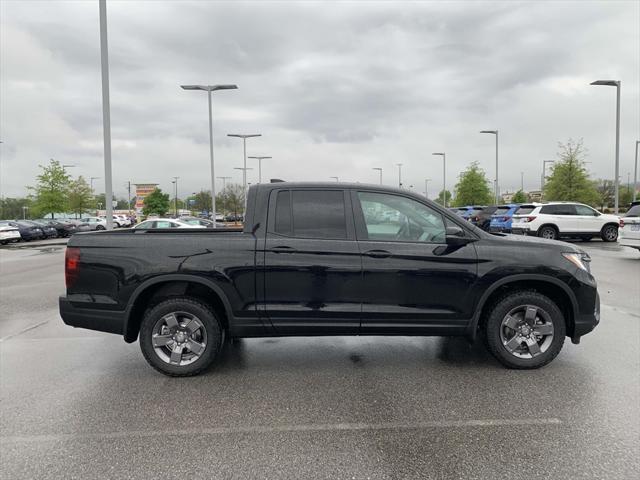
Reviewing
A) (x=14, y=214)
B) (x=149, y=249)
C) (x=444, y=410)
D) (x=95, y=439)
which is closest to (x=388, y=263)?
(x=444, y=410)

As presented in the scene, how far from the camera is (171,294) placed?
4422 millimetres

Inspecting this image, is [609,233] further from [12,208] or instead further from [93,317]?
[12,208]

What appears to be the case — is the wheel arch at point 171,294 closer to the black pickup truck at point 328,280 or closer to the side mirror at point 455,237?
the black pickup truck at point 328,280

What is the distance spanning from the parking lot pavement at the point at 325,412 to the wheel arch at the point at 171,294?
1.72ft

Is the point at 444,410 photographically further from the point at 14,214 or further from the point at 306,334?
the point at 14,214

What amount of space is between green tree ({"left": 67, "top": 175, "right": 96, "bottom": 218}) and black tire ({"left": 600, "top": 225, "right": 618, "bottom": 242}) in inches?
2189

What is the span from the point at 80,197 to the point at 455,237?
207 ft

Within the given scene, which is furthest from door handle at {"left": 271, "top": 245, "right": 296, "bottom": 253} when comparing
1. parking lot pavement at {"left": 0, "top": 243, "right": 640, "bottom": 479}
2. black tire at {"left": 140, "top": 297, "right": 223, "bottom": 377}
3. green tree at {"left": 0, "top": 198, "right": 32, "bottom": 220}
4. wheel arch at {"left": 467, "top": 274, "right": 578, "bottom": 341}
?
green tree at {"left": 0, "top": 198, "right": 32, "bottom": 220}

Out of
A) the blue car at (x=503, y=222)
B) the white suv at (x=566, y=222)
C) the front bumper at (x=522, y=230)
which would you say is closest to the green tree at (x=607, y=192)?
the blue car at (x=503, y=222)

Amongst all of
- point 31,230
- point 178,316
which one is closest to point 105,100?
point 178,316

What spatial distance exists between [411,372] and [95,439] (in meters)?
2.76

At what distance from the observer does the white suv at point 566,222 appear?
1934 cm

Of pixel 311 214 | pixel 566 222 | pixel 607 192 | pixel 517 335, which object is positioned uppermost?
pixel 607 192

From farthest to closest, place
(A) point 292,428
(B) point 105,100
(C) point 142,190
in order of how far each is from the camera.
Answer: (C) point 142,190 → (B) point 105,100 → (A) point 292,428
